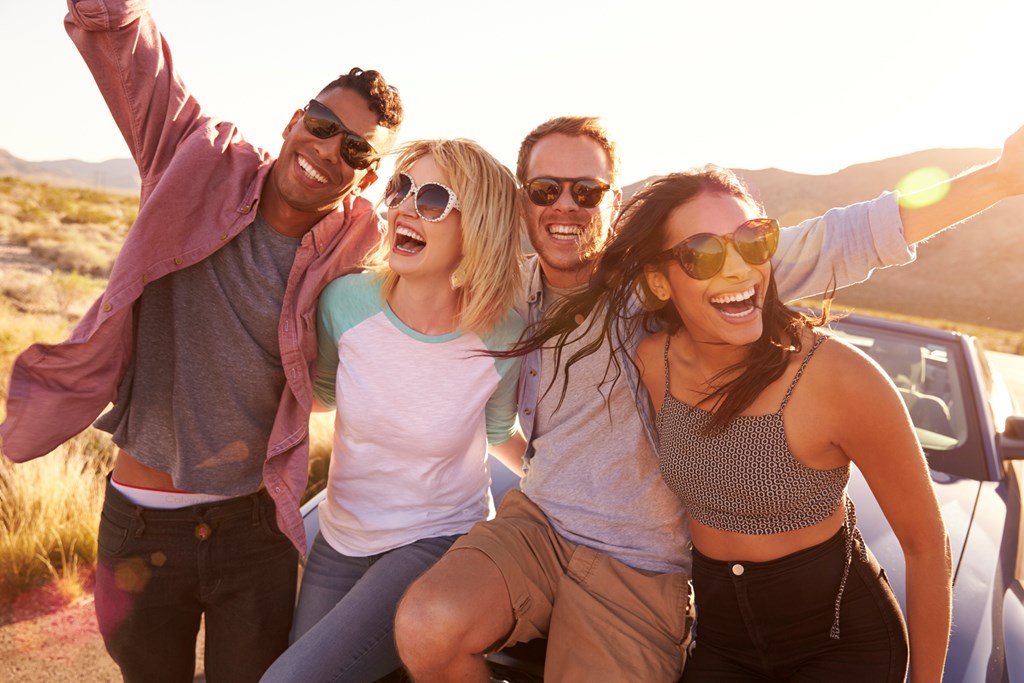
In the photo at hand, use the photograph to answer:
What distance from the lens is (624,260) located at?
2074 mm

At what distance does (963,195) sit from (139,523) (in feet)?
8.24

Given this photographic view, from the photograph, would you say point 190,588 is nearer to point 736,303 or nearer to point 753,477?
point 753,477

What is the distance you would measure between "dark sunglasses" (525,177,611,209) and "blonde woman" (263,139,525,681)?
A: 10cm

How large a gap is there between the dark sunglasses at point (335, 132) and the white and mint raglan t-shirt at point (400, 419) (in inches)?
14.9

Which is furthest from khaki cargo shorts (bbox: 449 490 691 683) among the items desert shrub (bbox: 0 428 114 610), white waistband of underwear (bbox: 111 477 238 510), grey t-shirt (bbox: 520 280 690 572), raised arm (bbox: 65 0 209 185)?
desert shrub (bbox: 0 428 114 610)

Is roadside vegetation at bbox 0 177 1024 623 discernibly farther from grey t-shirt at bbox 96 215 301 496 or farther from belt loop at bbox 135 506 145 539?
belt loop at bbox 135 506 145 539

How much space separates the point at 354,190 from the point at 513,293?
0.66m

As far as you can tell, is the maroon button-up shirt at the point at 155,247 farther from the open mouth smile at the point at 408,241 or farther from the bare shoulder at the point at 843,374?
the bare shoulder at the point at 843,374

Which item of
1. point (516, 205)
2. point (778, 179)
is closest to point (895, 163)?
point (778, 179)

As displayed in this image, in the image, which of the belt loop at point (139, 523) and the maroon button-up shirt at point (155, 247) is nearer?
the maroon button-up shirt at point (155, 247)

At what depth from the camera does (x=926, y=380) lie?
422 centimetres

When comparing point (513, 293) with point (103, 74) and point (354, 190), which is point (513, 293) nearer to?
point (354, 190)

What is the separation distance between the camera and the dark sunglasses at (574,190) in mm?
2347

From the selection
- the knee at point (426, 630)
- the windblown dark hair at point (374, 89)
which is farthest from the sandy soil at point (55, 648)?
the windblown dark hair at point (374, 89)
